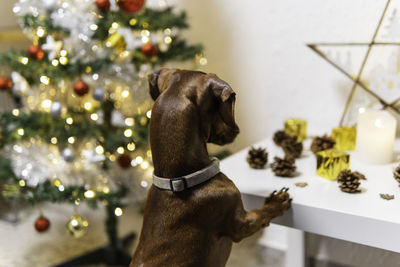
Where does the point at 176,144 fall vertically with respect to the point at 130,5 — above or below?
below

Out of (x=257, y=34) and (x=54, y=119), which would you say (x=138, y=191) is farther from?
(x=257, y=34)

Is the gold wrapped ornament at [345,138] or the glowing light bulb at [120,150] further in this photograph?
the glowing light bulb at [120,150]

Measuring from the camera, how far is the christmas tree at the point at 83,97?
1.43m

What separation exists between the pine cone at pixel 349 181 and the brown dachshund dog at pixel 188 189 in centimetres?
27

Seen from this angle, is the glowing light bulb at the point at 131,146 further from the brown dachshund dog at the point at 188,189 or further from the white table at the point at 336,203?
the brown dachshund dog at the point at 188,189

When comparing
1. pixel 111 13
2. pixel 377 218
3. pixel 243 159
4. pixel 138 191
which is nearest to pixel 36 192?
pixel 138 191

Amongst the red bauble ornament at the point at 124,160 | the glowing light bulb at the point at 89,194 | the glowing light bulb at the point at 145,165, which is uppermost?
the red bauble ornament at the point at 124,160

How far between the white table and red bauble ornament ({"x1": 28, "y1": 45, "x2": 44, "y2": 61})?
93cm

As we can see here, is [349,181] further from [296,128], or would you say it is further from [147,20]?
[147,20]

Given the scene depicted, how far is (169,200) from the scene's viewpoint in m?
0.71

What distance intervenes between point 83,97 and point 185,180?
101 cm

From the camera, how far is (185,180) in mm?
693

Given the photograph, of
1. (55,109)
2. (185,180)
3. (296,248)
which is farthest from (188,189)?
(55,109)

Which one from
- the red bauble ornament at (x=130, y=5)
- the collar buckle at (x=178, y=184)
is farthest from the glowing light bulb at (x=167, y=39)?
the collar buckle at (x=178, y=184)
